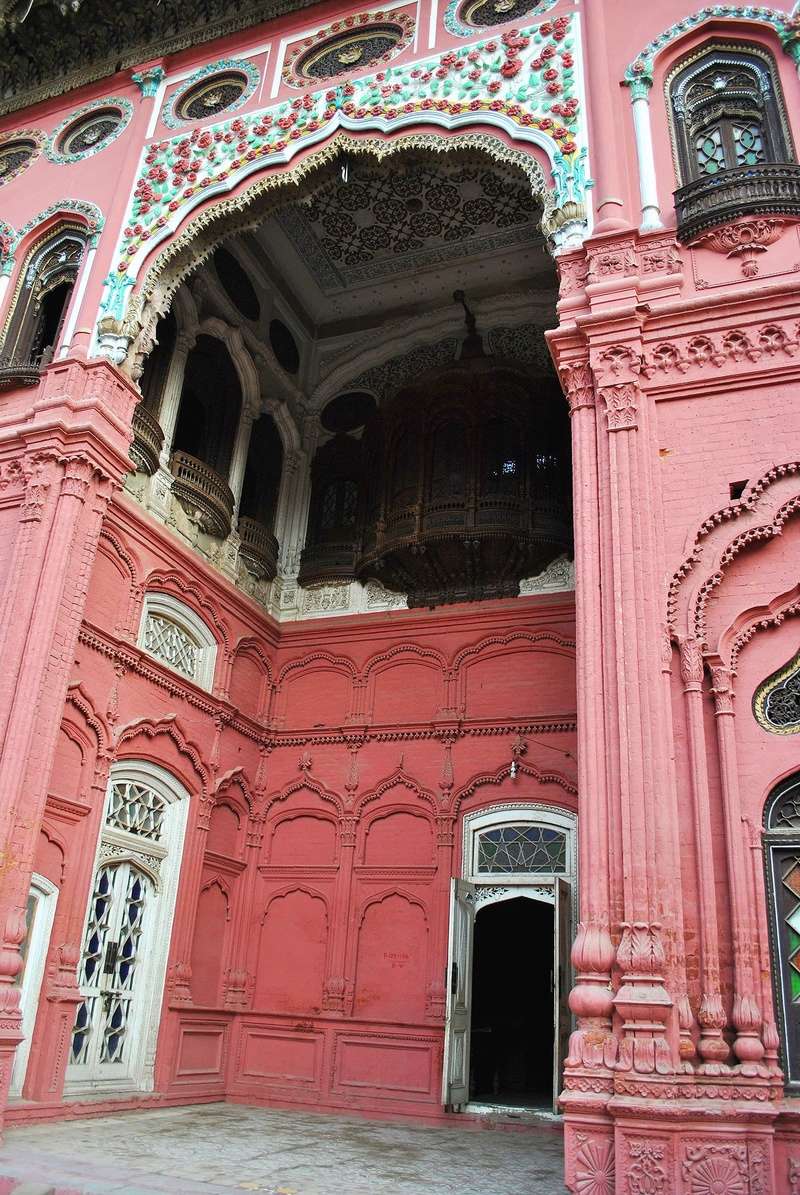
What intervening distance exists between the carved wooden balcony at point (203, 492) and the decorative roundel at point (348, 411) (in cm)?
282

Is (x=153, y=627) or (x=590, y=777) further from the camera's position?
(x=153, y=627)

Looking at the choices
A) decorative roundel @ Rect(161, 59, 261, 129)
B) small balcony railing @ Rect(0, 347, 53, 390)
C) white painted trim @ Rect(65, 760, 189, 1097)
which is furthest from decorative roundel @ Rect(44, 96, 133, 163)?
white painted trim @ Rect(65, 760, 189, 1097)

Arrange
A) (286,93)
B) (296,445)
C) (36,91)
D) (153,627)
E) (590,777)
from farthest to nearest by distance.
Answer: (296,445)
(36,91)
(153,627)
(286,93)
(590,777)

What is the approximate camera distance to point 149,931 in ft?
36.1

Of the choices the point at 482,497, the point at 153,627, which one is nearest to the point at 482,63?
the point at 482,497

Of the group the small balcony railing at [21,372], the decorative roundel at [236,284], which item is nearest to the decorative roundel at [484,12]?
the decorative roundel at [236,284]

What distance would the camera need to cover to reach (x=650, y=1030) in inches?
228

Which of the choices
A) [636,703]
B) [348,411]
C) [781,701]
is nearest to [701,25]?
[781,701]

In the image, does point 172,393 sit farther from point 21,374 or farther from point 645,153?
point 645,153

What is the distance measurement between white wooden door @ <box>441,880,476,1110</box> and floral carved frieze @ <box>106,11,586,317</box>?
731 centimetres

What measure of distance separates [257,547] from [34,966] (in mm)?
6393

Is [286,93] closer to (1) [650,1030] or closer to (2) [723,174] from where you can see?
(2) [723,174]

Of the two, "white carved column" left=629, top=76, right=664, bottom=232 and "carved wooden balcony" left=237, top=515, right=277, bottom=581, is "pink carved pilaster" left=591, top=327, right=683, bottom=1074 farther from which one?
"carved wooden balcony" left=237, top=515, right=277, bottom=581

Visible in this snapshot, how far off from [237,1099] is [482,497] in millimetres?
8039
